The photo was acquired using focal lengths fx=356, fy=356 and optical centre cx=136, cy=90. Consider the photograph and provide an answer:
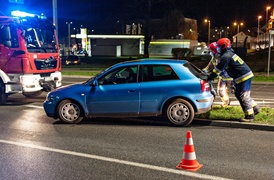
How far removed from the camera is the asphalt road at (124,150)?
5207 mm

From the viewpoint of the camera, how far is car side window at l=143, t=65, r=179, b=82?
818cm

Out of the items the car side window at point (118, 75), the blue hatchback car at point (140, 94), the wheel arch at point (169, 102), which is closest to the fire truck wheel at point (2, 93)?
the blue hatchback car at point (140, 94)

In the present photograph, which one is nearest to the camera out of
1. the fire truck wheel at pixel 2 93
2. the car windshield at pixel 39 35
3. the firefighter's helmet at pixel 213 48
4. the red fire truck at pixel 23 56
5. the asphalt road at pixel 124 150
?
the asphalt road at pixel 124 150

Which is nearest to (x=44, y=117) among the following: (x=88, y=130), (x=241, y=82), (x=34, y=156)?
(x=88, y=130)

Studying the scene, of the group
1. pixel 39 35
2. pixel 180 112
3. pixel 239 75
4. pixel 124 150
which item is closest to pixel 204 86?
pixel 180 112

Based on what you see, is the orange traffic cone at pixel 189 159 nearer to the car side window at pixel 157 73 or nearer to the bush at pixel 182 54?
the car side window at pixel 157 73

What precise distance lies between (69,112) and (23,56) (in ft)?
12.2

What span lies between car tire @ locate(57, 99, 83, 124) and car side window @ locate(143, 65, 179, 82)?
179 centimetres

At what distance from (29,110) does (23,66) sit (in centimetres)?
155

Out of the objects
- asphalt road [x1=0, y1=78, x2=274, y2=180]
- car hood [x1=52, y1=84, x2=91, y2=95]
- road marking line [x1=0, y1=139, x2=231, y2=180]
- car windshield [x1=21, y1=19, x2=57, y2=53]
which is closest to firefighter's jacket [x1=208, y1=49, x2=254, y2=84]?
asphalt road [x1=0, y1=78, x2=274, y2=180]

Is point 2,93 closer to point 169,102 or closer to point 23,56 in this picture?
point 23,56

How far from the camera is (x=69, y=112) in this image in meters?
8.56

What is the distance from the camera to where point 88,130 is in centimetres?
802

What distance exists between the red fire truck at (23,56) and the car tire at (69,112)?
3.30m
